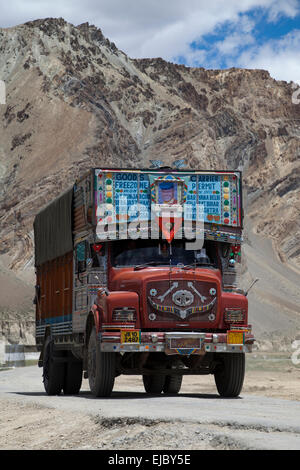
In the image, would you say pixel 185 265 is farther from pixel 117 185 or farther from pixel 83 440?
pixel 83 440

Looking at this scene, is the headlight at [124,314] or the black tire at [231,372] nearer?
the headlight at [124,314]

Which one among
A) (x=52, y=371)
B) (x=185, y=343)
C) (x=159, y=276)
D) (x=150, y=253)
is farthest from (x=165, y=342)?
(x=52, y=371)

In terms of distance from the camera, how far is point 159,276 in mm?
16891

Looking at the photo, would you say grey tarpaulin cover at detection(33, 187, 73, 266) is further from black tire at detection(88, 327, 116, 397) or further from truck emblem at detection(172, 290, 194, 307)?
truck emblem at detection(172, 290, 194, 307)

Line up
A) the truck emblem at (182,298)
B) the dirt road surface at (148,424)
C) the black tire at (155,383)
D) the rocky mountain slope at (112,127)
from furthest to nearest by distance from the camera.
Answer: the rocky mountain slope at (112,127), the black tire at (155,383), the truck emblem at (182,298), the dirt road surface at (148,424)

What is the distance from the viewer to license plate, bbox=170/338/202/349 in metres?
16.8

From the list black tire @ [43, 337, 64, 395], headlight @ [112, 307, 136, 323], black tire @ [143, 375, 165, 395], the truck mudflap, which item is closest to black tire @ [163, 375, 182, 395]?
black tire @ [143, 375, 165, 395]

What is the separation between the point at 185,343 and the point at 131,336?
104 cm

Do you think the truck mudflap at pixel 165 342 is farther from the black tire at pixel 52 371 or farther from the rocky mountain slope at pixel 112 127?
the rocky mountain slope at pixel 112 127

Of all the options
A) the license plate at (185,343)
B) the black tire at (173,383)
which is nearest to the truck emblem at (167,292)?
the license plate at (185,343)

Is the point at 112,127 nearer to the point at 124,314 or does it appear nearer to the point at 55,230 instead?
the point at 55,230

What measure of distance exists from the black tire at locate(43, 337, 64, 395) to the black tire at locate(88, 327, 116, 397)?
323cm

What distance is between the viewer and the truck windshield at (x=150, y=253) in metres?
17.5

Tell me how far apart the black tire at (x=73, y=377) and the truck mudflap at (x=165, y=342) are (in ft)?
13.8
